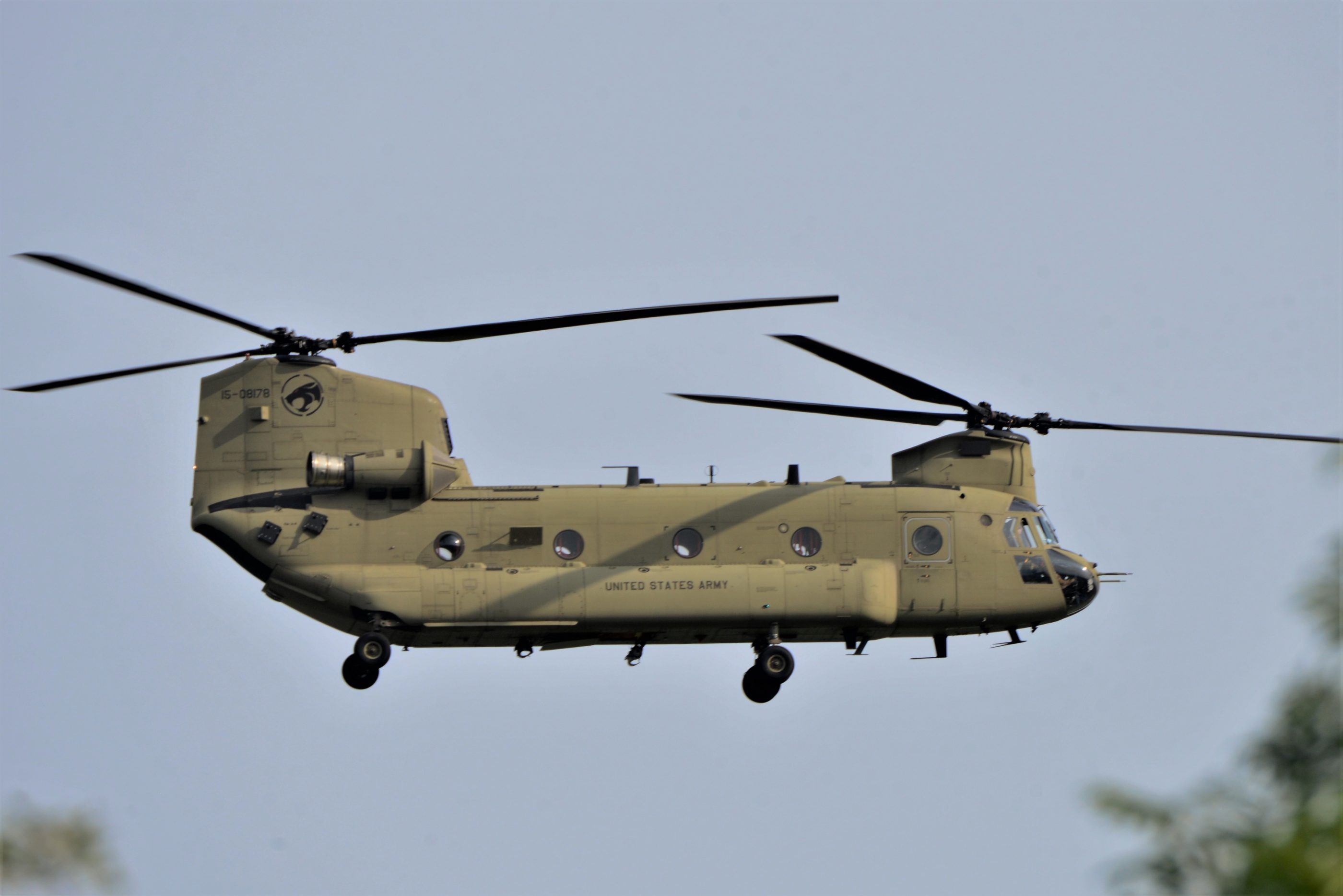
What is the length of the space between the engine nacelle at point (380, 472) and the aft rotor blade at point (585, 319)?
2299 mm

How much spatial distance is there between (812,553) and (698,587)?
2438 millimetres

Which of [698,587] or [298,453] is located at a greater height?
[298,453]

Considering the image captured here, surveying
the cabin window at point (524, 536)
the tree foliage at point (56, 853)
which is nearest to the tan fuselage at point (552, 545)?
the cabin window at point (524, 536)

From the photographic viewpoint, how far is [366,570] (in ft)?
99.7

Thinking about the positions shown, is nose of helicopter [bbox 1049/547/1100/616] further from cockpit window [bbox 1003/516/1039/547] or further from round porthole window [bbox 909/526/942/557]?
round porthole window [bbox 909/526/942/557]

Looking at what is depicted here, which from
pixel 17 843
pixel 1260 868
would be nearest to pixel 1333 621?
pixel 1260 868

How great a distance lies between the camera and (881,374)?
103ft

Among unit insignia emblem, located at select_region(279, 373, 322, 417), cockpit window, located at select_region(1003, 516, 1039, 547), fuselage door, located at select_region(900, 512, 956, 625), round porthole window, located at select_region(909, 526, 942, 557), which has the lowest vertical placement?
fuselage door, located at select_region(900, 512, 956, 625)

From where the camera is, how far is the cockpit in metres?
32.3

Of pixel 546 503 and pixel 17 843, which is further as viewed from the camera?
pixel 546 503

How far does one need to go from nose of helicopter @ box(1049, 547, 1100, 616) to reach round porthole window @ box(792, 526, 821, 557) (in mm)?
4891

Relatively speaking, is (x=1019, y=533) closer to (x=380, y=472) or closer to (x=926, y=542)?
(x=926, y=542)

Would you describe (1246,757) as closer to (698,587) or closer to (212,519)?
(698,587)

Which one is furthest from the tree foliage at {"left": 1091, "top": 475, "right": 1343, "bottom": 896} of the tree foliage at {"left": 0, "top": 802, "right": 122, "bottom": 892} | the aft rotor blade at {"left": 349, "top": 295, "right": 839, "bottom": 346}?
the aft rotor blade at {"left": 349, "top": 295, "right": 839, "bottom": 346}
